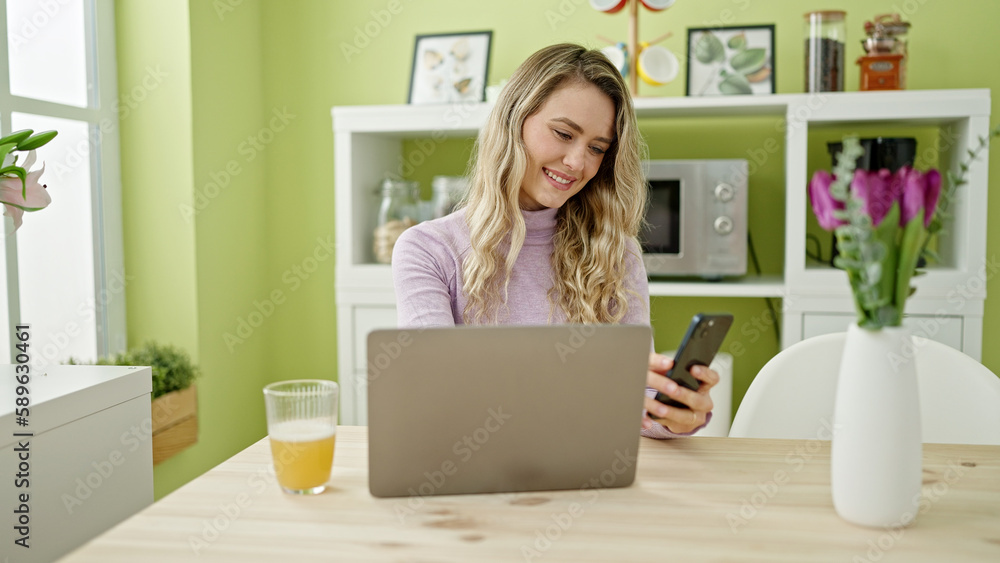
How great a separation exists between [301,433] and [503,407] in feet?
0.72

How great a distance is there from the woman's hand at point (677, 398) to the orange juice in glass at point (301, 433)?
0.38m

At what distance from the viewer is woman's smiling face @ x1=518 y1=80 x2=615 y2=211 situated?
4.72 ft

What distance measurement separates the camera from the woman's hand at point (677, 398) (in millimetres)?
999

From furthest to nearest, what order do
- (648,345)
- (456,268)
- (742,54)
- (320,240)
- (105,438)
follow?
1. (320,240)
2. (742,54)
3. (456,268)
4. (105,438)
5. (648,345)

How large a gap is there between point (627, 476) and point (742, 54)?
1783 millimetres

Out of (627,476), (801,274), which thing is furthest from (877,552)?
(801,274)

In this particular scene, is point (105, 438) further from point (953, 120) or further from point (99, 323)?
point (953, 120)

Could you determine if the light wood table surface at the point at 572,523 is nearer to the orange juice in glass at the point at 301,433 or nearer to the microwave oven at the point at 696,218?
the orange juice in glass at the point at 301,433

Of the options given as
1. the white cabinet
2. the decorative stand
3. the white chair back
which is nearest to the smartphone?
the white chair back

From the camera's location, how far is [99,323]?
2334mm

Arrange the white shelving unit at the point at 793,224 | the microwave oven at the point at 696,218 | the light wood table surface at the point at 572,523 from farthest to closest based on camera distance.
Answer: the microwave oven at the point at 696,218, the white shelving unit at the point at 793,224, the light wood table surface at the point at 572,523

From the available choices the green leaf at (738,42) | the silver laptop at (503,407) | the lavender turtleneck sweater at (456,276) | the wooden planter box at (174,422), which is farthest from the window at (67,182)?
the green leaf at (738,42)

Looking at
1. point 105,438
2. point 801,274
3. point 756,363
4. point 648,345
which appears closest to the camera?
point 648,345

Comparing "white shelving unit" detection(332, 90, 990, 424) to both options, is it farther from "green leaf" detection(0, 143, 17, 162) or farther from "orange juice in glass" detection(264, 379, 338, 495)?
"orange juice in glass" detection(264, 379, 338, 495)
